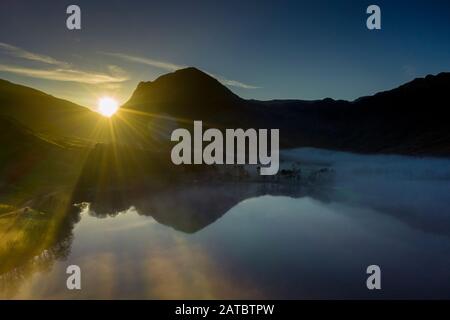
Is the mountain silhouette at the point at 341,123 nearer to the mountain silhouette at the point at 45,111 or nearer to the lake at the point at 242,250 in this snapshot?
the mountain silhouette at the point at 45,111

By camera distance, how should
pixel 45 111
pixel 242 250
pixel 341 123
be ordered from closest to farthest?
pixel 242 250 → pixel 45 111 → pixel 341 123

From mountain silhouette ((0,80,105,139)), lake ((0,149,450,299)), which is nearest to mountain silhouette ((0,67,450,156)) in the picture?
mountain silhouette ((0,80,105,139))

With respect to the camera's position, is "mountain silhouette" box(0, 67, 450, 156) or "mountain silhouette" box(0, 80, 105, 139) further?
"mountain silhouette" box(0, 80, 105, 139)

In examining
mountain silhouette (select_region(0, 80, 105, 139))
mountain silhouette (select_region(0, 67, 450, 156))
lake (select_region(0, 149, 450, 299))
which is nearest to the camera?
lake (select_region(0, 149, 450, 299))

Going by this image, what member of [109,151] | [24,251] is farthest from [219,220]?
[109,151]

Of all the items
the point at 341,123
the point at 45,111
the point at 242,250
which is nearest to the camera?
the point at 242,250

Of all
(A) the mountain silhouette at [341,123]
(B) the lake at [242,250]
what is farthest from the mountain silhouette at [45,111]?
(B) the lake at [242,250]

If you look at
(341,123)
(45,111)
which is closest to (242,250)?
(45,111)

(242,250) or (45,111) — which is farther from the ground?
(45,111)

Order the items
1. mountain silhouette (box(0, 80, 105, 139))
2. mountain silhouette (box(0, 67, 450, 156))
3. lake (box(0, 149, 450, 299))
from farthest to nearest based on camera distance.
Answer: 1. mountain silhouette (box(0, 80, 105, 139))
2. mountain silhouette (box(0, 67, 450, 156))
3. lake (box(0, 149, 450, 299))

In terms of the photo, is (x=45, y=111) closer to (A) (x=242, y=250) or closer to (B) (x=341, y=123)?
(B) (x=341, y=123)

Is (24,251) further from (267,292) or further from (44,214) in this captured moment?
(267,292)

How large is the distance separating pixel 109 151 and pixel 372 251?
45111 mm

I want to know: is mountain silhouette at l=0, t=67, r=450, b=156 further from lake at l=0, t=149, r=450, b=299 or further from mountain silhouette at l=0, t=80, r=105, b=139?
lake at l=0, t=149, r=450, b=299
